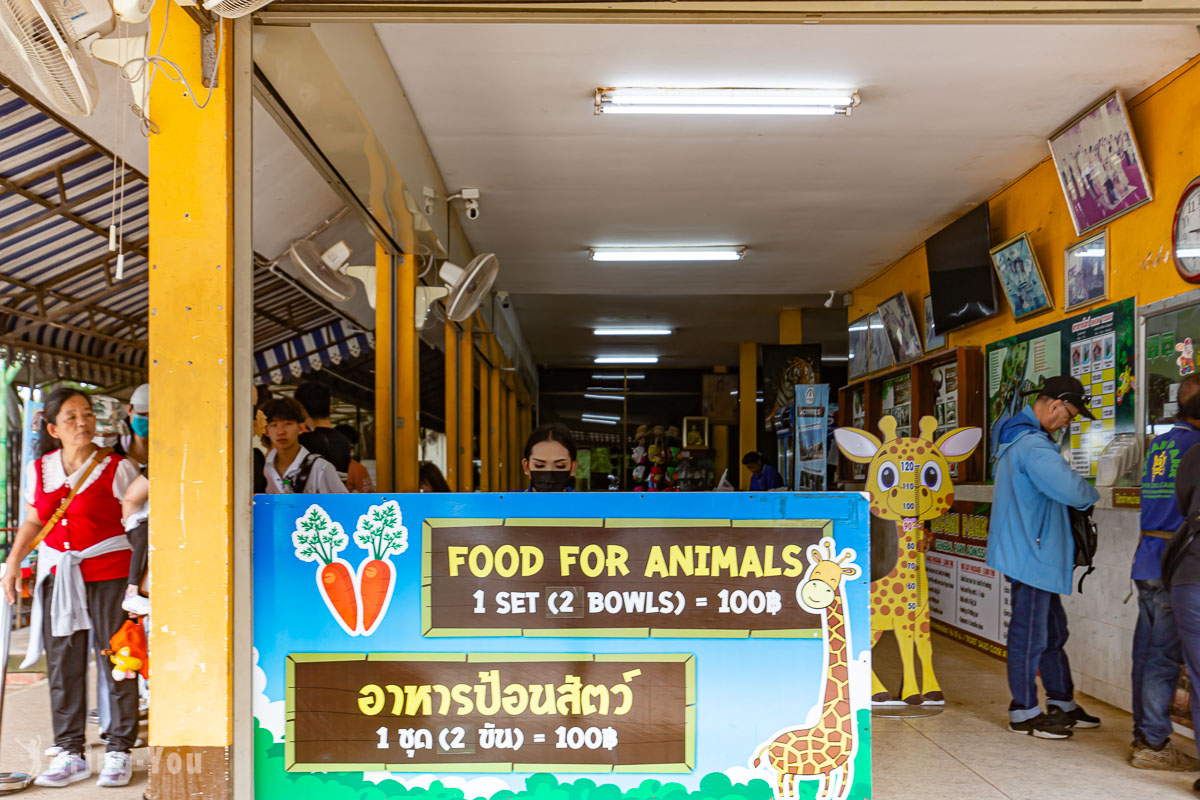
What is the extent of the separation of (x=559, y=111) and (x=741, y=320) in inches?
353

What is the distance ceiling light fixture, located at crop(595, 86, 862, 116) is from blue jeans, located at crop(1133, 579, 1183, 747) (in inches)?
109

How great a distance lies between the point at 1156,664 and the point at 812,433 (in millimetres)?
5238

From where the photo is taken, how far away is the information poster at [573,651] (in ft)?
9.25

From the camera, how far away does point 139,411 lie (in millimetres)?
4301

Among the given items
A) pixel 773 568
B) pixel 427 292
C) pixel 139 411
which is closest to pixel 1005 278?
pixel 427 292

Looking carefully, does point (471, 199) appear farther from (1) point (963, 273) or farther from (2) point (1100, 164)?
(2) point (1100, 164)

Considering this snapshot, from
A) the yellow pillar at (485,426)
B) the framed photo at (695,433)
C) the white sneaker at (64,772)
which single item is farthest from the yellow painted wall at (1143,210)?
the framed photo at (695,433)

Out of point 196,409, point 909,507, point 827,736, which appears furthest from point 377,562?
point 909,507

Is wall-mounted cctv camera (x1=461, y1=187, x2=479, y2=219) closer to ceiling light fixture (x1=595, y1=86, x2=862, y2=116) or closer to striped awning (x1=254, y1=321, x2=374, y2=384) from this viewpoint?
ceiling light fixture (x1=595, y1=86, x2=862, y2=116)

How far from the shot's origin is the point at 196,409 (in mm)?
2871

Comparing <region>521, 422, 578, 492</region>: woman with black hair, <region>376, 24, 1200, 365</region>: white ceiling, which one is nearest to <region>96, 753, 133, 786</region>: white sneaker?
<region>521, 422, 578, 492</region>: woman with black hair

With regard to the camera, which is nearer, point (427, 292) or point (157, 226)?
point (157, 226)

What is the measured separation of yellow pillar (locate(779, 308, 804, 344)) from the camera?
1284 cm

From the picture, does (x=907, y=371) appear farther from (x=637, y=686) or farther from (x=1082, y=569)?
(x=637, y=686)
